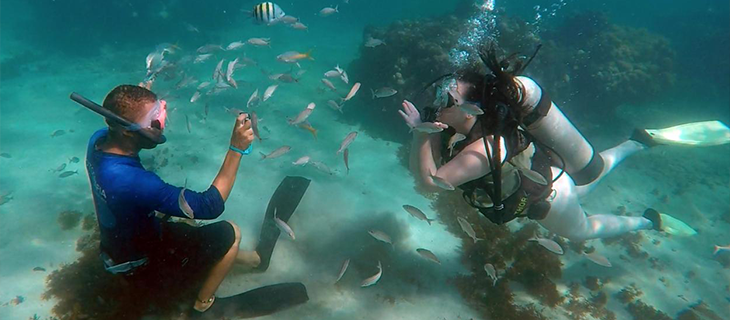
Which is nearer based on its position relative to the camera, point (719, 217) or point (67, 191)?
point (67, 191)

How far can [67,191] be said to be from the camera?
6660 millimetres

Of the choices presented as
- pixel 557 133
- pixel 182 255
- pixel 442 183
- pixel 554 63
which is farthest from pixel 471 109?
pixel 554 63

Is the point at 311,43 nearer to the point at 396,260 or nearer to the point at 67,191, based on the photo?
the point at 67,191

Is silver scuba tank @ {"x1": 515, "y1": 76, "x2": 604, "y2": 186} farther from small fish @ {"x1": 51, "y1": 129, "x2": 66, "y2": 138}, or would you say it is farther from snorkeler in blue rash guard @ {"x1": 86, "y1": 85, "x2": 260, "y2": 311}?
small fish @ {"x1": 51, "y1": 129, "x2": 66, "y2": 138}

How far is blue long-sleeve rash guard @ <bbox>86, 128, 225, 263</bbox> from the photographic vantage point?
9.18 feet

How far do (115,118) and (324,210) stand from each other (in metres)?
4.07

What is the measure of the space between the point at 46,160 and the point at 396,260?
8.63 metres

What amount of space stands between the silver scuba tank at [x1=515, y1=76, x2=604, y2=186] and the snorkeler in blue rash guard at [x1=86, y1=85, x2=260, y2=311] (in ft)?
9.84

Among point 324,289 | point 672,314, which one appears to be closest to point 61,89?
point 324,289

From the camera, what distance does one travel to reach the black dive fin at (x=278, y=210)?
512 cm

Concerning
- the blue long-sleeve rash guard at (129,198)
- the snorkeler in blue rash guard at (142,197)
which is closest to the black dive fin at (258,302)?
the snorkeler in blue rash guard at (142,197)

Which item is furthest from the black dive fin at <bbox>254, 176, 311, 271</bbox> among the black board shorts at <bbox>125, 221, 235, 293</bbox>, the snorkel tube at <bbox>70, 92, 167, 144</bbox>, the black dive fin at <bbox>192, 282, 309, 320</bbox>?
the snorkel tube at <bbox>70, 92, 167, 144</bbox>

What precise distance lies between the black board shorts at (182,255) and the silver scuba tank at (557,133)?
3556 millimetres

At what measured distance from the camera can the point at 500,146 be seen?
339cm
